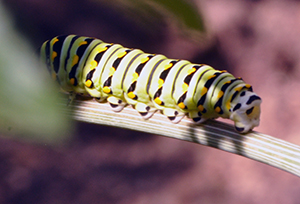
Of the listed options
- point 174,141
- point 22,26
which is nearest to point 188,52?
point 174,141

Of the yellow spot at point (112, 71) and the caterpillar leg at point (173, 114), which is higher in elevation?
the yellow spot at point (112, 71)

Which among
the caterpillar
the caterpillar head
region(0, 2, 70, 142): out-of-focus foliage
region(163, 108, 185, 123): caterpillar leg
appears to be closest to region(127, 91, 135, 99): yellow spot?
the caterpillar

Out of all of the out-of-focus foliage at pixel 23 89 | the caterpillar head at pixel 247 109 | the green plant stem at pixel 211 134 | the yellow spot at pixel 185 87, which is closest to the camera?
the out-of-focus foliage at pixel 23 89

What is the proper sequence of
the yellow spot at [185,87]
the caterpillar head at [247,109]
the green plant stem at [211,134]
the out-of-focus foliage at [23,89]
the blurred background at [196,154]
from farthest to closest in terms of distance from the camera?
the blurred background at [196,154], the yellow spot at [185,87], the caterpillar head at [247,109], the green plant stem at [211,134], the out-of-focus foliage at [23,89]

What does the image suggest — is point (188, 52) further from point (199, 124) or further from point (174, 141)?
point (199, 124)

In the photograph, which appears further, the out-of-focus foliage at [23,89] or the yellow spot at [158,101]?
the yellow spot at [158,101]

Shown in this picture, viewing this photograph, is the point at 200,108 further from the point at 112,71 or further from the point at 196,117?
the point at 112,71

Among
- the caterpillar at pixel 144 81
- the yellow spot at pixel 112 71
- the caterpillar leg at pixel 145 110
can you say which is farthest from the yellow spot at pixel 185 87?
the yellow spot at pixel 112 71

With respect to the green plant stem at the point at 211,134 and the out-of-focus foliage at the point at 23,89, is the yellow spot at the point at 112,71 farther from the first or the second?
the out-of-focus foliage at the point at 23,89

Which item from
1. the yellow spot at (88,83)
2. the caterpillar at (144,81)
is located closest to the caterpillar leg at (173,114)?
the caterpillar at (144,81)
